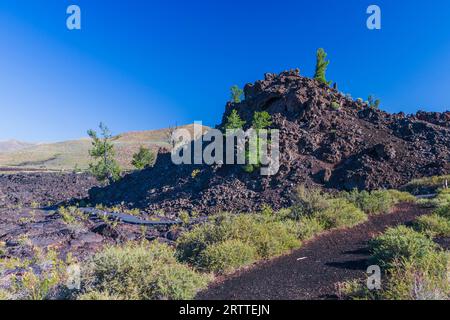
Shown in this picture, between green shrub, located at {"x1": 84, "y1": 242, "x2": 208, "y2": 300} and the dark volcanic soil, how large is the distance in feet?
81.1

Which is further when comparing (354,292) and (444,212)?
(444,212)

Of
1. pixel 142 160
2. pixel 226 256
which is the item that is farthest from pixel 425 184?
pixel 142 160

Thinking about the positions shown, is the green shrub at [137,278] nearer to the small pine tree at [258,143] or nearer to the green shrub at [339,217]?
the green shrub at [339,217]

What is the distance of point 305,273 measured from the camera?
7.00m

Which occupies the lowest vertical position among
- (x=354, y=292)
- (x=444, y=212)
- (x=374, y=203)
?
(x=354, y=292)

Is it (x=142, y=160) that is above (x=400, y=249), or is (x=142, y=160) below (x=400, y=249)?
above

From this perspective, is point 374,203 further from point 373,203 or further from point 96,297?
point 96,297

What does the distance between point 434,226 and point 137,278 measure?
346 inches

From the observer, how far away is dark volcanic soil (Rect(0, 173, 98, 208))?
30542mm

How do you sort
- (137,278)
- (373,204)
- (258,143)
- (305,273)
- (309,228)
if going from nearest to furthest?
(137,278)
(305,273)
(309,228)
(373,204)
(258,143)

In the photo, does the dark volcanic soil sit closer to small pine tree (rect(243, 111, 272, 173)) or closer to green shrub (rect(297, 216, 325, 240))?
small pine tree (rect(243, 111, 272, 173))

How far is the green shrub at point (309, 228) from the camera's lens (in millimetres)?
9992
